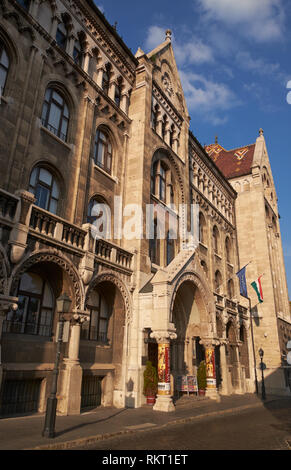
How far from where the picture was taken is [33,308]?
14250 mm


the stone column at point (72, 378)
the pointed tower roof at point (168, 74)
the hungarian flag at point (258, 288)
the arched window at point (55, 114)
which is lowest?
the stone column at point (72, 378)

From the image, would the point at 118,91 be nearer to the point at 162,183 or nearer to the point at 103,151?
the point at 103,151

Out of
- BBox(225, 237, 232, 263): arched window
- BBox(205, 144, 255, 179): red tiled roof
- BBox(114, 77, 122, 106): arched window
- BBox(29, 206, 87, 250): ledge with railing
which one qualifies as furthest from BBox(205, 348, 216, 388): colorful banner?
BBox(205, 144, 255, 179): red tiled roof

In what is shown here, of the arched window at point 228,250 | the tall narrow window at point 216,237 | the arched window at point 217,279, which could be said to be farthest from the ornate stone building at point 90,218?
the arched window at point 228,250

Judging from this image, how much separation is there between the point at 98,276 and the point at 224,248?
22.2 meters

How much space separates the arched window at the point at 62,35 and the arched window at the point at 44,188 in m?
7.15

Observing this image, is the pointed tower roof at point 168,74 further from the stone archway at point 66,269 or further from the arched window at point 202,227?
the stone archway at point 66,269

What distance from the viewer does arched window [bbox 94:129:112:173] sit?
20.2 meters

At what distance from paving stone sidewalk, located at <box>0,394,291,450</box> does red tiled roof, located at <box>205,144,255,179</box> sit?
3536 centimetres

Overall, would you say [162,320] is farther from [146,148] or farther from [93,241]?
[146,148]

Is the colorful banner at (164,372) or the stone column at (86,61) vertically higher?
the stone column at (86,61)

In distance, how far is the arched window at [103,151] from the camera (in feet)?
66.2
